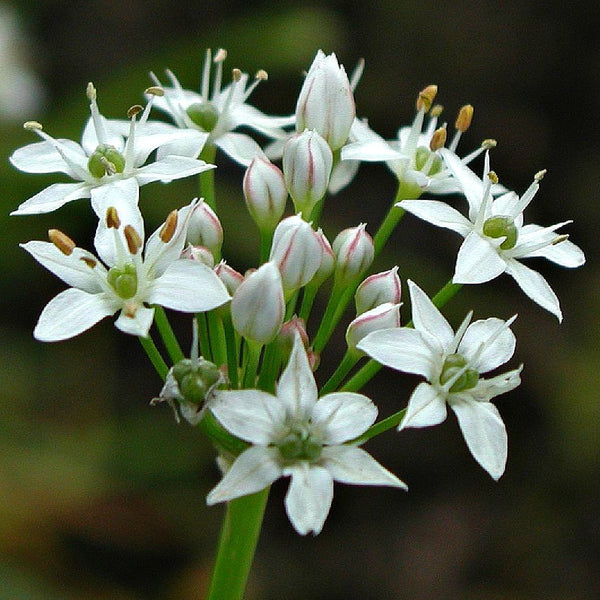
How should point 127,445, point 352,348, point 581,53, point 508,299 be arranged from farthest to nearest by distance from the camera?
point 581,53
point 508,299
point 127,445
point 352,348

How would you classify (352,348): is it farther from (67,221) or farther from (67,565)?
(67,221)

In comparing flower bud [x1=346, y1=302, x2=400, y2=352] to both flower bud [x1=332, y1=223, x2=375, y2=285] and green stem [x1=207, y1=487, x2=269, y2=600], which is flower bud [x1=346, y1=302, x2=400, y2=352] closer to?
flower bud [x1=332, y1=223, x2=375, y2=285]

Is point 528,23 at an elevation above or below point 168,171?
above

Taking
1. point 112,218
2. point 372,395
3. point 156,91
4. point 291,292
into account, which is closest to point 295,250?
point 291,292

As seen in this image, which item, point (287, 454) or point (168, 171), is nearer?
point (287, 454)

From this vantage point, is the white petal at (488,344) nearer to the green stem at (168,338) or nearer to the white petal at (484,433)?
the white petal at (484,433)

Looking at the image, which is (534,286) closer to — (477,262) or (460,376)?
(477,262)

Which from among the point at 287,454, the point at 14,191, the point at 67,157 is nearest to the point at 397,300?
the point at 287,454
